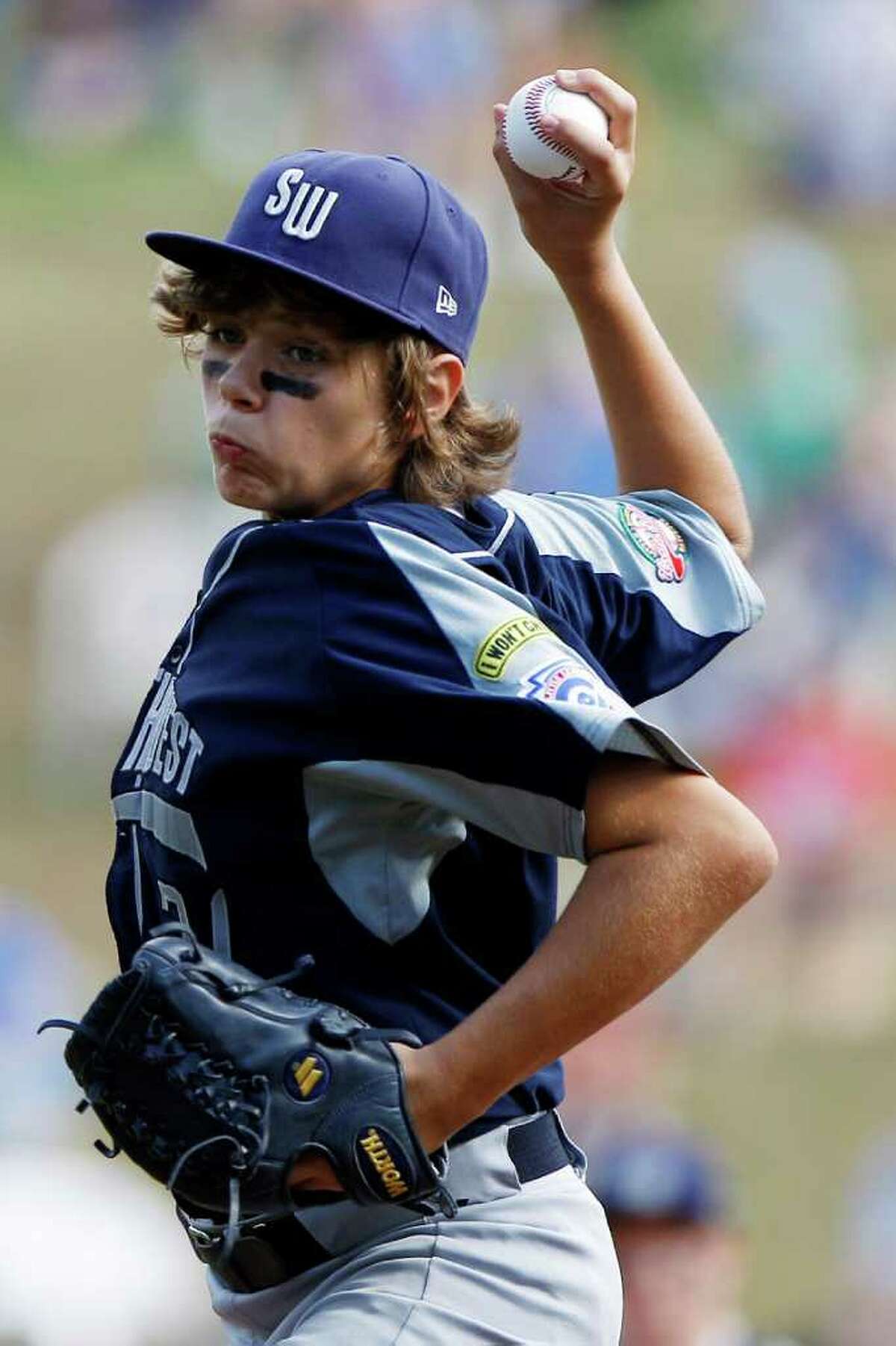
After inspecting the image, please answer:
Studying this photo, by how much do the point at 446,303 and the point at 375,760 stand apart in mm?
515

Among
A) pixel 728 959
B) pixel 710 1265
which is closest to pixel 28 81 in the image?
pixel 728 959

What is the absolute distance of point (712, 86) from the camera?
12500 mm

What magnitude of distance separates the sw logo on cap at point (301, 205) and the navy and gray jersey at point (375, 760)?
0.87 feet

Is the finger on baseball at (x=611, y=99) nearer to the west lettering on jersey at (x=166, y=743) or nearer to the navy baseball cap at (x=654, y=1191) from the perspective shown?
the west lettering on jersey at (x=166, y=743)

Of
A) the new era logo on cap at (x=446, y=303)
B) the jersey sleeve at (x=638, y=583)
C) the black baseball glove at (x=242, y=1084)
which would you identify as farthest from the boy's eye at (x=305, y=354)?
the black baseball glove at (x=242, y=1084)

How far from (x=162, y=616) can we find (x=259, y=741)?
281 inches

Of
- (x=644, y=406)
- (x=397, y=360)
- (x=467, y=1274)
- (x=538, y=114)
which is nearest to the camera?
(x=467, y=1274)

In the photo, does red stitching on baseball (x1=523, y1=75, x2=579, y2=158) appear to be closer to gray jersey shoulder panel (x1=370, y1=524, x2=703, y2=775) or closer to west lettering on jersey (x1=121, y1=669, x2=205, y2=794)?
gray jersey shoulder panel (x1=370, y1=524, x2=703, y2=775)

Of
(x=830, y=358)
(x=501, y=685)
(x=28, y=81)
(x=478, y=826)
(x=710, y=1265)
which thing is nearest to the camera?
(x=501, y=685)

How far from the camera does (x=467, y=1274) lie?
2.05 metres

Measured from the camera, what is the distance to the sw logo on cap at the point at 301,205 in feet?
6.91

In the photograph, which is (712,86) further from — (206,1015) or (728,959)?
(206,1015)

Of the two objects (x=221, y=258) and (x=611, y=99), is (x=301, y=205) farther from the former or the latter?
(x=611, y=99)

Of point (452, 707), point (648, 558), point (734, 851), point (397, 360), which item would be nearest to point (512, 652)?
point (452, 707)
